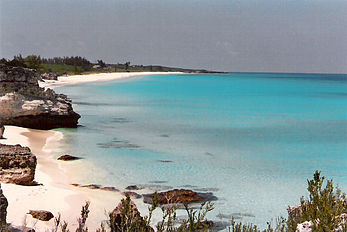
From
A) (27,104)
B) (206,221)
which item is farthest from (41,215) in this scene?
(27,104)

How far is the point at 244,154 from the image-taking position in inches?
687

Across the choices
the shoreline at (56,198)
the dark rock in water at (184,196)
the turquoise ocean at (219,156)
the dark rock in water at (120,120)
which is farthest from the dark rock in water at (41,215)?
the dark rock in water at (120,120)

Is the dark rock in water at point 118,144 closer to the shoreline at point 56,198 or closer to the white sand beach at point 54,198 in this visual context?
the shoreline at point 56,198

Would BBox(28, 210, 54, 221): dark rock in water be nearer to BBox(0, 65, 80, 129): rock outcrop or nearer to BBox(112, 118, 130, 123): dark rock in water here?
BBox(0, 65, 80, 129): rock outcrop

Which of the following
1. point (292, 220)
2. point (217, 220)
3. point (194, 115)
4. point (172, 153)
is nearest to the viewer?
point (292, 220)

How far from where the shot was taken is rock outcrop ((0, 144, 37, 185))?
9.23 metres

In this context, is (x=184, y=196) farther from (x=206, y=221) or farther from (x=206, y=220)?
(x=206, y=220)

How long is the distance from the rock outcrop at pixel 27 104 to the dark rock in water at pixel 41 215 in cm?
1052

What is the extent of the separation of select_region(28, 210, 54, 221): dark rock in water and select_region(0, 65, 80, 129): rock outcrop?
414 inches

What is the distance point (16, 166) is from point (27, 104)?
8.82 m

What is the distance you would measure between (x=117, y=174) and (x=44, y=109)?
721 cm

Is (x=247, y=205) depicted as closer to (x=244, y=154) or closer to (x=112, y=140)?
(x=244, y=154)

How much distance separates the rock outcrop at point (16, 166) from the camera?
923cm

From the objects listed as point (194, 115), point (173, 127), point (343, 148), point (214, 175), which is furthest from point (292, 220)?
point (194, 115)
